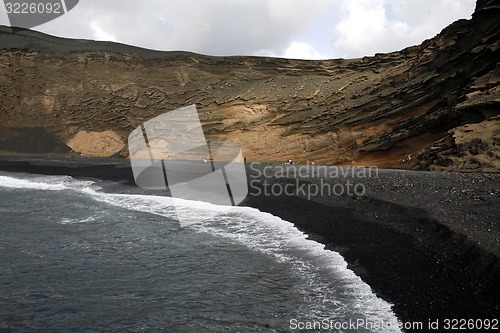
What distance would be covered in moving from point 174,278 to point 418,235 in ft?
19.9

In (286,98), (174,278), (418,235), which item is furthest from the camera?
(286,98)

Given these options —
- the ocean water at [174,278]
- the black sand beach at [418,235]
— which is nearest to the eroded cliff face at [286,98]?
the black sand beach at [418,235]

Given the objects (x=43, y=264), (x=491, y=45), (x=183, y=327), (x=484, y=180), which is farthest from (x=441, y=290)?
(x=491, y=45)

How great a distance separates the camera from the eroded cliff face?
63.7ft

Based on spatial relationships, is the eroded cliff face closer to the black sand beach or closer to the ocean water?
the black sand beach

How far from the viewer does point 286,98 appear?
37.1 metres

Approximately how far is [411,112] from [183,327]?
21.7m

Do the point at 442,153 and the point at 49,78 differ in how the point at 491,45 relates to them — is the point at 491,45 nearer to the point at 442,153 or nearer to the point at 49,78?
the point at 442,153

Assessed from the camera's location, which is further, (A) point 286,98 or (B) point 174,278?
(A) point 286,98

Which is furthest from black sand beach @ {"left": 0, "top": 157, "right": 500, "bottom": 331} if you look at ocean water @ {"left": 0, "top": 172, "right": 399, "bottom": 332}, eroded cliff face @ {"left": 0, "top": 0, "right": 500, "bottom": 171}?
eroded cliff face @ {"left": 0, "top": 0, "right": 500, "bottom": 171}

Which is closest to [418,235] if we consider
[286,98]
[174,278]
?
[174,278]

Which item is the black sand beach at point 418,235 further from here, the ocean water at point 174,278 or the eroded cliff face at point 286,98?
the eroded cliff face at point 286,98

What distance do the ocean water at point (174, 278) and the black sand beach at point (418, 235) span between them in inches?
21.6

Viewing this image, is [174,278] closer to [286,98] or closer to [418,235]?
[418,235]
